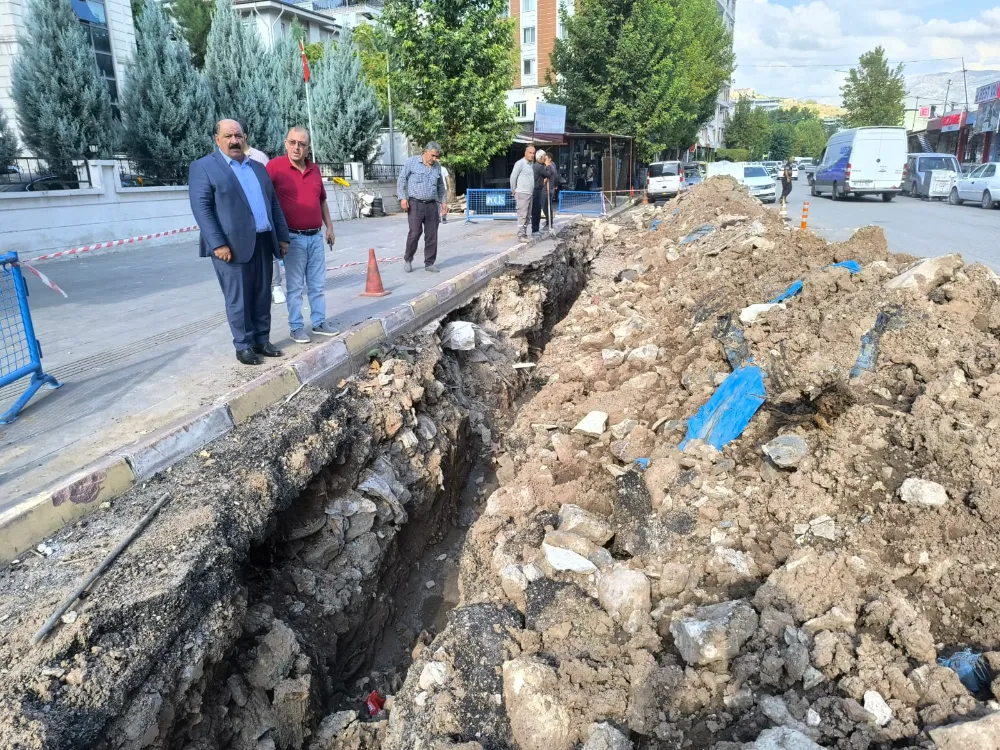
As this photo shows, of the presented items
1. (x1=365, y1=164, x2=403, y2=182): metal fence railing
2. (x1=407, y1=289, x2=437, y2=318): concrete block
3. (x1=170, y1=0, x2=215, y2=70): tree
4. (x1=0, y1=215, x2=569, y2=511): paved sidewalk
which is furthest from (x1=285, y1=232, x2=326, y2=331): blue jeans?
(x1=170, y1=0, x2=215, y2=70): tree

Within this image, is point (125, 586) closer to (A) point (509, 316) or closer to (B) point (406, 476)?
(B) point (406, 476)

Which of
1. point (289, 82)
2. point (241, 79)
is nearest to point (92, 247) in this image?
point (241, 79)

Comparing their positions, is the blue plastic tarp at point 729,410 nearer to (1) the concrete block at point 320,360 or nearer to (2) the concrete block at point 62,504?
(1) the concrete block at point 320,360

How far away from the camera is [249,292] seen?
4.55m

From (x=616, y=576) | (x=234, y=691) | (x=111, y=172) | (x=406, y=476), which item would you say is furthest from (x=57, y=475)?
(x=111, y=172)

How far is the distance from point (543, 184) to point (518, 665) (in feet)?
34.7

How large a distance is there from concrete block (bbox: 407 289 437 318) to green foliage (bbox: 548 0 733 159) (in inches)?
907

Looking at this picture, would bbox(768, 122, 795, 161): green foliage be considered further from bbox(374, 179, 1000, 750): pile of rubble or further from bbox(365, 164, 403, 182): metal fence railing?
bbox(374, 179, 1000, 750): pile of rubble

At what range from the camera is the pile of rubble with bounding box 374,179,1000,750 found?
2.48 m

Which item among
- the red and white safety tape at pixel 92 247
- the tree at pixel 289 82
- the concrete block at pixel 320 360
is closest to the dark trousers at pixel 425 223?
the concrete block at pixel 320 360

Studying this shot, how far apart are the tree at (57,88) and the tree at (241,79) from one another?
3.58m

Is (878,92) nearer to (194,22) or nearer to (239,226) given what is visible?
(194,22)

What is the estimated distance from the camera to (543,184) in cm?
1219

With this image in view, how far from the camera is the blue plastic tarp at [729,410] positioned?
4.35m
